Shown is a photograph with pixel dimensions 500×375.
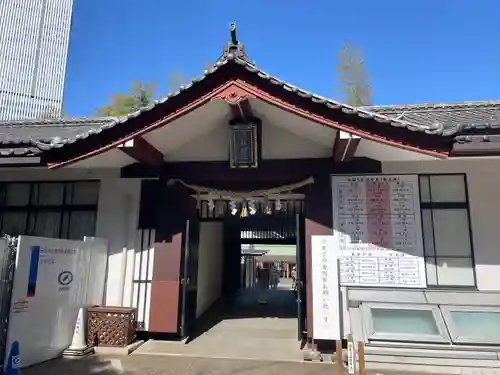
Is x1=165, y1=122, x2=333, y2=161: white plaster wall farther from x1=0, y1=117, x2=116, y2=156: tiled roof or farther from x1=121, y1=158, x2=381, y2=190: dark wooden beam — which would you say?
x1=0, y1=117, x2=116, y2=156: tiled roof

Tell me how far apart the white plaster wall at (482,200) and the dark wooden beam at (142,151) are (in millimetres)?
3952

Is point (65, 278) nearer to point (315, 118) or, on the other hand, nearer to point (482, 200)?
point (315, 118)

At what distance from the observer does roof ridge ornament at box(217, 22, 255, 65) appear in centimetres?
542

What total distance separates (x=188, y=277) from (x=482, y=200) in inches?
208

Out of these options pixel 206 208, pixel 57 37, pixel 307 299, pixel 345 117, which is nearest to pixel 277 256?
pixel 206 208

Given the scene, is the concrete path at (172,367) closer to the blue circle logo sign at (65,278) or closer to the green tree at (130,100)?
the blue circle logo sign at (65,278)

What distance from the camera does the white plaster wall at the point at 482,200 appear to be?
611 centimetres

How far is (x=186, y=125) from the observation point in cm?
620

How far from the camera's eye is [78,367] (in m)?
5.29

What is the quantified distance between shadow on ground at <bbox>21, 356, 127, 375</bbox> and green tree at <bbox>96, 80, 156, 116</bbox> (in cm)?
2327

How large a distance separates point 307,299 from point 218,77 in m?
3.81

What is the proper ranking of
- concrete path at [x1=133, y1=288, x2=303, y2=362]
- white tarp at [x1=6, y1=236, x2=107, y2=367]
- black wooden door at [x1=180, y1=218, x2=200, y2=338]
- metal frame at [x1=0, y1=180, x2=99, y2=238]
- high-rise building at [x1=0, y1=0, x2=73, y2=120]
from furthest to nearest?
high-rise building at [x1=0, y1=0, x2=73, y2=120]
metal frame at [x1=0, y1=180, x2=99, y2=238]
black wooden door at [x1=180, y1=218, x2=200, y2=338]
concrete path at [x1=133, y1=288, x2=303, y2=362]
white tarp at [x1=6, y1=236, x2=107, y2=367]

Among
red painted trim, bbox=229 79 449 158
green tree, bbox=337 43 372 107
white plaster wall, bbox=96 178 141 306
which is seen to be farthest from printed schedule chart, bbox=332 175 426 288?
green tree, bbox=337 43 372 107

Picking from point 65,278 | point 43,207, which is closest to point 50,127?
point 43,207
